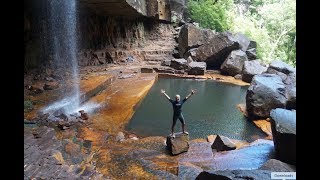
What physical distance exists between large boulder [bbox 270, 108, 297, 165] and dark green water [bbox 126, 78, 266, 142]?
8.76ft

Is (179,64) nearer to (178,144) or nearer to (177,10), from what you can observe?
(177,10)

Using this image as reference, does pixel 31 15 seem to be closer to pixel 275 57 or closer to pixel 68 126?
pixel 68 126

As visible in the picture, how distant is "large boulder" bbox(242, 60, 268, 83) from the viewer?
16.2 meters

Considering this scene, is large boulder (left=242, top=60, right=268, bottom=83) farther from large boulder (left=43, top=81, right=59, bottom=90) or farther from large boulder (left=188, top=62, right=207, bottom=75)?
large boulder (left=43, top=81, right=59, bottom=90)

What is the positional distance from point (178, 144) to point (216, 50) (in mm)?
12924

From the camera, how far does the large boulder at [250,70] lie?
1623 centimetres

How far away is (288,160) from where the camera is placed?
5.62 metres

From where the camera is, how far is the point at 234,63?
1791 centimetres

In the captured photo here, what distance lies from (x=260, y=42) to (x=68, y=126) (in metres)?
16.2

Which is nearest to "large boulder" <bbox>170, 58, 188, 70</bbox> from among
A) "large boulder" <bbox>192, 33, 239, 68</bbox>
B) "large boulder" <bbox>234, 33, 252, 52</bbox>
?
"large boulder" <bbox>192, 33, 239, 68</bbox>

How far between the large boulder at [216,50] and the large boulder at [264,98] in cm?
830

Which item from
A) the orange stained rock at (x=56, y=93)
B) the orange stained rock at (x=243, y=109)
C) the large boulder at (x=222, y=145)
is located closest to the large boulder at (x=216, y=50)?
the orange stained rock at (x=56, y=93)
